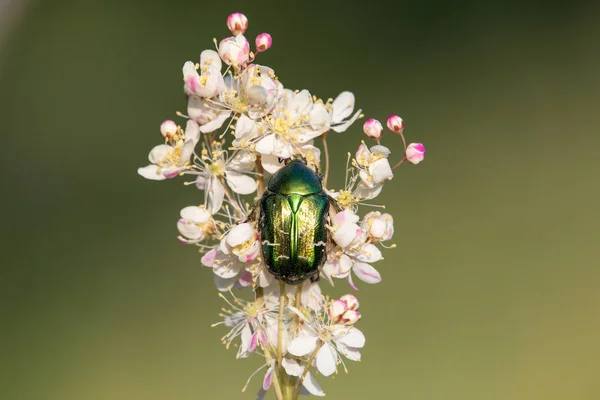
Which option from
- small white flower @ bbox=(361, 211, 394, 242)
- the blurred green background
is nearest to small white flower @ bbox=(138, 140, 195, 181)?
small white flower @ bbox=(361, 211, 394, 242)

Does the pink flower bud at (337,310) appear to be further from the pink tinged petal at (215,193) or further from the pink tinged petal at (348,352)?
the pink tinged petal at (215,193)

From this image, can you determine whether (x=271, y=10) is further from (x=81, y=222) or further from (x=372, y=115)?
(x=81, y=222)

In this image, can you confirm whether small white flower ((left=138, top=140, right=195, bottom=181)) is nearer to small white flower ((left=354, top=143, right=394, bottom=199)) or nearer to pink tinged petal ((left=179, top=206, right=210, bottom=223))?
pink tinged petal ((left=179, top=206, right=210, bottom=223))

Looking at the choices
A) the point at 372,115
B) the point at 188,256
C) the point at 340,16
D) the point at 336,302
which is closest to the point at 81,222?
the point at 188,256

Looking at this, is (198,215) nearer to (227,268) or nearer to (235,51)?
(227,268)

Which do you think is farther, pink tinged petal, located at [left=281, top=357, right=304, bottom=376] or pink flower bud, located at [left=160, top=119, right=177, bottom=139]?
pink flower bud, located at [left=160, top=119, right=177, bottom=139]

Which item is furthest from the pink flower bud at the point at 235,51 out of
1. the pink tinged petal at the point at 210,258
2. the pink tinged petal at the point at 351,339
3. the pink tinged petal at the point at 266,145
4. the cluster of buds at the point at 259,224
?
the pink tinged petal at the point at 351,339

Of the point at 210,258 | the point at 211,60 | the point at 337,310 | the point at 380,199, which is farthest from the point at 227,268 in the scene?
the point at 380,199
